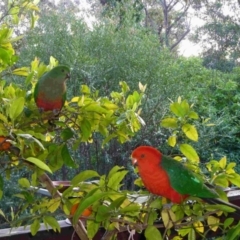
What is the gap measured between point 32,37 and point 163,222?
2031 mm

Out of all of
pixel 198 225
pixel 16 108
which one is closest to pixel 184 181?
pixel 198 225

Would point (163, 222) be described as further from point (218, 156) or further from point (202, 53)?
point (202, 53)

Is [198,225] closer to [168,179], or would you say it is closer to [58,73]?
[168,179]

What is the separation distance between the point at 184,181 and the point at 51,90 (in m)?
0.25

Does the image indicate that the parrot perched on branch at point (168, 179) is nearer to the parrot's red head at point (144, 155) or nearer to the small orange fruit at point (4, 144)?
the parrot's red head at point (144, 155)

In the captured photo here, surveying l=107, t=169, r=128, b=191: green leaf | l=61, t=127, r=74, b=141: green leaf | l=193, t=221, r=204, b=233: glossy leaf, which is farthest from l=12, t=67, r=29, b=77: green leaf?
l=193, t=221, r=204, b=233: glossy leaf

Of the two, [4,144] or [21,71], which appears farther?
[21,71]

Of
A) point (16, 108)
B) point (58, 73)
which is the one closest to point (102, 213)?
Answer: point (16, 108)

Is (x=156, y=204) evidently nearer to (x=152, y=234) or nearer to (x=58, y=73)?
(x=152, y=234)

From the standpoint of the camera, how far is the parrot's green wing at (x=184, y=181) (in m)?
0.54

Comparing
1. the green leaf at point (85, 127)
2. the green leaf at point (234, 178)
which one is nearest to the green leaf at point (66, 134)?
the green leaf at point (85, 127)

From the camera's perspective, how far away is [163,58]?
2.55 metres

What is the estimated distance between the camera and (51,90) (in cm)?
65

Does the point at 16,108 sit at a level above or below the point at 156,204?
above
